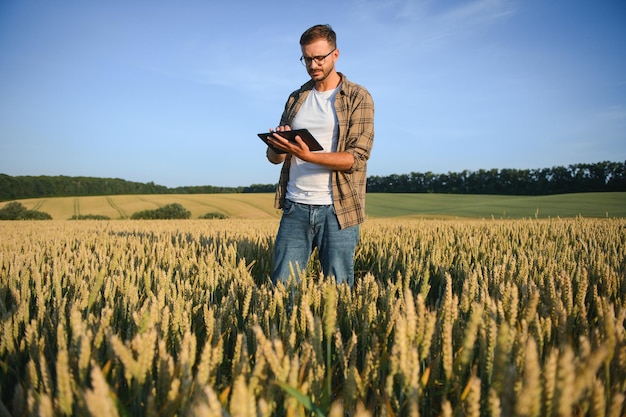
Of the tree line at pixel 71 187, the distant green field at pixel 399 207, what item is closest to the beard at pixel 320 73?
the distant green field at pixel 399 207

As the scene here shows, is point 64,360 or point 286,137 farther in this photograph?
point 286,137

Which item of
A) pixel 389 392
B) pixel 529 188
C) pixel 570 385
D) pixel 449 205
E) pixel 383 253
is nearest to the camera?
pixel 570 385

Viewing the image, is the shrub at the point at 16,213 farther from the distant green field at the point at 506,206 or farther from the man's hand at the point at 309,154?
the man's hand at the point at 309,154

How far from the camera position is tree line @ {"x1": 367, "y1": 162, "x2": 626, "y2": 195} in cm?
4909

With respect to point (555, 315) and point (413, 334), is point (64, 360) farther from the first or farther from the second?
point (555, 315)

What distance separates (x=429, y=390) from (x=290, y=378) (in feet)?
1.43

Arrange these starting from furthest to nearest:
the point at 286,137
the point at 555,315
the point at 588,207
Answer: the point at 588,207
the point at 286,137
the point at 555,315

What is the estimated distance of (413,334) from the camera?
874 mm

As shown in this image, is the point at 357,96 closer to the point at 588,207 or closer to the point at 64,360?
the point at 64,360

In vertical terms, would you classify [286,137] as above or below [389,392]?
above

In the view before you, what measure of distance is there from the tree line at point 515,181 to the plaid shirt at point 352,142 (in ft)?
186

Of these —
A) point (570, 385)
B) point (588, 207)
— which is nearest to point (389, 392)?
point (570, 385)

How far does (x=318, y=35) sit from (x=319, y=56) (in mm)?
139

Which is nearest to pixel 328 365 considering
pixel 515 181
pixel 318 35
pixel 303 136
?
pixel 303 136
